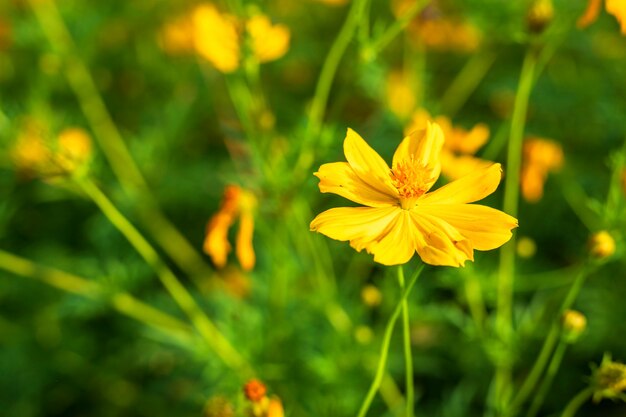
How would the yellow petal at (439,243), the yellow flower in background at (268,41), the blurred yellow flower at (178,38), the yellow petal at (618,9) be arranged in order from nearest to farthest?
the yellow petal at (439,243)
the yellow petal at (618,9)
the yellow flower in background at (268,41)
the blurred yellow flower at (178,38)

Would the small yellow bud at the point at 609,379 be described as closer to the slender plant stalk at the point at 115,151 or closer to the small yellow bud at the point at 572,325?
the small yellow bud at the point at 572,325

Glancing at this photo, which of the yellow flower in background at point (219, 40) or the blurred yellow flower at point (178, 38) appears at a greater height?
the blurred yellow flower at point (178, 38)

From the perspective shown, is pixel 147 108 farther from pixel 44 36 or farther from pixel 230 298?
pixel 230 298

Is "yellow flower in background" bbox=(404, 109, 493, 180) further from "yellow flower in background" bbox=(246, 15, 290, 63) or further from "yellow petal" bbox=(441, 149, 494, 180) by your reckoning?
"yellow flower in background" bbox=(246, 15, 290, 63)

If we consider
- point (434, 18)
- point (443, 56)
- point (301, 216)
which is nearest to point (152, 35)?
point (443, 56)

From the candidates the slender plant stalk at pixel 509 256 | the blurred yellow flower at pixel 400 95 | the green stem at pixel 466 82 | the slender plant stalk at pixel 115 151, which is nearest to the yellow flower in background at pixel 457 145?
the slender plant stalk at pixel 509 256

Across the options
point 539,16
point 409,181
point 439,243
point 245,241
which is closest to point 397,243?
point 439,243

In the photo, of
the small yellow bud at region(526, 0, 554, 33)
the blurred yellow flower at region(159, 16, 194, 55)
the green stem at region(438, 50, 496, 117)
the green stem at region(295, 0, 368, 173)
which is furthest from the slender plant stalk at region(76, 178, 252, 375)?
the blurred yellow flower at region(159, 16, 194, 55)
